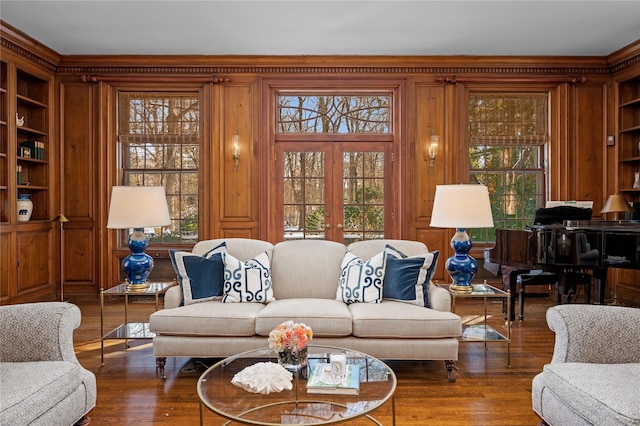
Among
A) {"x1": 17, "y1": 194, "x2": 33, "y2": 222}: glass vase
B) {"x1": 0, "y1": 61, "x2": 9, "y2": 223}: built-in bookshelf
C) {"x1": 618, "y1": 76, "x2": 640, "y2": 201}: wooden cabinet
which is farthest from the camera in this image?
{"x1": 618, "y1": 76, "x2": 640, "y2": 201}: wooden cabinet

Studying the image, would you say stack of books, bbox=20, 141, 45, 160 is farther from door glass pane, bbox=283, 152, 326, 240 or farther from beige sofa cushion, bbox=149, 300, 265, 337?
beige sofa cushion, bbox=149, 300, 265, 337

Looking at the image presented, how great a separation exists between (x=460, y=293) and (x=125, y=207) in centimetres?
258

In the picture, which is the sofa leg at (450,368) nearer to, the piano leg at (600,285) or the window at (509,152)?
the piano leg at (600,285)

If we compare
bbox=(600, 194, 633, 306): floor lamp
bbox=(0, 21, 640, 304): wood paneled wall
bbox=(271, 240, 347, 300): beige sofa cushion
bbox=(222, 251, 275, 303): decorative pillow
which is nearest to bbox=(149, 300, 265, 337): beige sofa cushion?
bbox=(222, 251, 275, 303): decorative pillow

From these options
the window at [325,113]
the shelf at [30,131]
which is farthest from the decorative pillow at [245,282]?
the shelf at [30,131]

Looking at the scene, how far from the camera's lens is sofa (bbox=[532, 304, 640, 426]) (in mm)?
1803

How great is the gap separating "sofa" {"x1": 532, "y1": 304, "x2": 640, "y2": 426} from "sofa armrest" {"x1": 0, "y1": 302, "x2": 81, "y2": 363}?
2.23 m

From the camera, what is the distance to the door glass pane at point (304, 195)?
5.71m

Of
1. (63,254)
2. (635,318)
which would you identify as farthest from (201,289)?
(63,254)

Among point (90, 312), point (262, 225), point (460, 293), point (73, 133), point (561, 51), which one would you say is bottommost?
point (90, 312)

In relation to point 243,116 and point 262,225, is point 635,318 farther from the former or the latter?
point 243,116

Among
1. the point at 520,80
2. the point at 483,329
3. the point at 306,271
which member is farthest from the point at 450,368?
the point at 520,80

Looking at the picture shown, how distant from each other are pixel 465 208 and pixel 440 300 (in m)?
0.69

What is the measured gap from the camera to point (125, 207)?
3.44m
